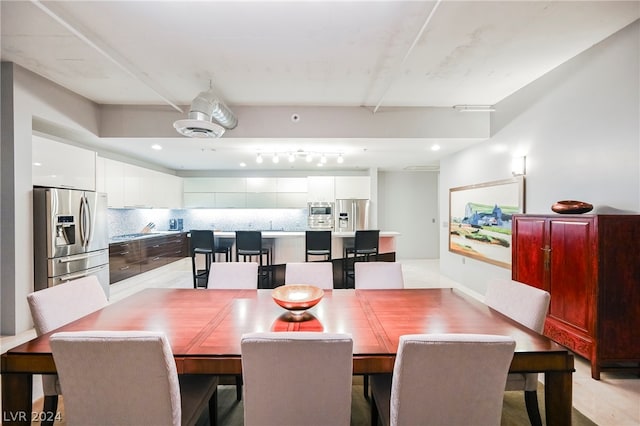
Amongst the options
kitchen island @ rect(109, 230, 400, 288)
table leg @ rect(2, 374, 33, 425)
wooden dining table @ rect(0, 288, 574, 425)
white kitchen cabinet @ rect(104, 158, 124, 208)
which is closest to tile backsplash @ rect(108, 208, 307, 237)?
kitchen island @ rect(109, 230, 400, 288)

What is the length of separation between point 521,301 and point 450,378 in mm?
994

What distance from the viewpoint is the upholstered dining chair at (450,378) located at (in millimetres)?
1050

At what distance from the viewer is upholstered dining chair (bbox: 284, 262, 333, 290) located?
242 centimetres

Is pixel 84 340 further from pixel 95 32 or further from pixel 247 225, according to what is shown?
pixel 247 225

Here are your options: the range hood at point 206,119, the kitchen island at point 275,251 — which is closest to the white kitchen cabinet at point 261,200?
the kitchen island at point 275,251

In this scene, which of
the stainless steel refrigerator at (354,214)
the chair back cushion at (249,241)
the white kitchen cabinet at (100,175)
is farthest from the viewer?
the stainless steel refrigerator at (354,214)

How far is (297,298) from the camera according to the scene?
5.83 ft

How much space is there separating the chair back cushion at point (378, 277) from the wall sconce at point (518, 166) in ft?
7.76

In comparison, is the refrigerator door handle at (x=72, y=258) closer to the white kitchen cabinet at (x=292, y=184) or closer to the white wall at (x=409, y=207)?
the white kitchen cabinet at (x=292, y=184)

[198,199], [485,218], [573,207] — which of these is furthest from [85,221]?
[485,218]

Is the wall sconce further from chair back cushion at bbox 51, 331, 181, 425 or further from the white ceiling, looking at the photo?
chair back cushion at bbox 51, 331, 181, 425

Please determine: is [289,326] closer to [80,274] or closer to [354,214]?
[80,274]

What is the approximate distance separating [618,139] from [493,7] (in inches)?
64.0

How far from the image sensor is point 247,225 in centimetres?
776
